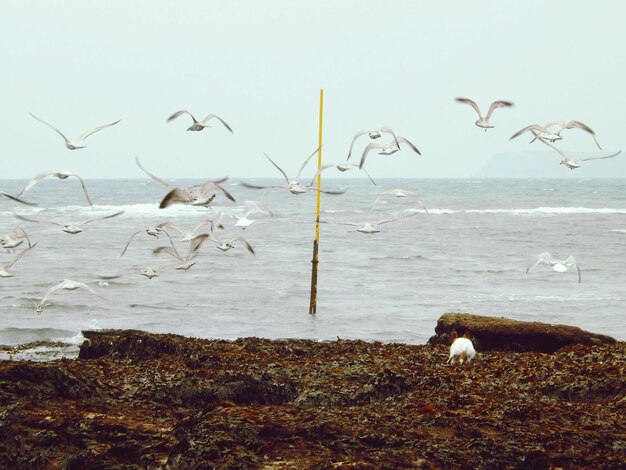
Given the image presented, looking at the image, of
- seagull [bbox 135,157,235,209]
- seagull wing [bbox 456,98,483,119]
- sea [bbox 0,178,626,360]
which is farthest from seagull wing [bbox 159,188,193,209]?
seagull wing [bbox 456,98,483,119]

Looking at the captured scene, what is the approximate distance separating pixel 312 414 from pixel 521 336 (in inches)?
236

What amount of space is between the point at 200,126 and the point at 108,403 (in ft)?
21.7

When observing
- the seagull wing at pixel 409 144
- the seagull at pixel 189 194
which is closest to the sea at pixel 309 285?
the seagull wing at pixel 409 144

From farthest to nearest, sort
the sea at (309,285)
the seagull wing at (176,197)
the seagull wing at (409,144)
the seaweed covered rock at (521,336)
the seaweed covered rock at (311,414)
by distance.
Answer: the sea at (309,285)
the seagull wing at (409,144)
the seaweed covered rock at (521,336)
the seagull wing at (176,197)
the seaweed covered rock at (311,414)

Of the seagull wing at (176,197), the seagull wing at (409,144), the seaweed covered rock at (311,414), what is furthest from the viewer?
the seagull wing at (409,144)

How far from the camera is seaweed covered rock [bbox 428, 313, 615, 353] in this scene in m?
10.9

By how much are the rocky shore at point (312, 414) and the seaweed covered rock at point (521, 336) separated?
6.86 feet

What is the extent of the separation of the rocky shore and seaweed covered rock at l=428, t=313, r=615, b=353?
2092mm

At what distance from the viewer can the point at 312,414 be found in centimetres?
552

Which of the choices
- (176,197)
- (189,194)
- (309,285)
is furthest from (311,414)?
(309,285)

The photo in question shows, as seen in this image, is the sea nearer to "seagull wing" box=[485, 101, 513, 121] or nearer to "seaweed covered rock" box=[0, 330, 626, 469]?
"seagull wing" box=[485, 101, 513, 121]

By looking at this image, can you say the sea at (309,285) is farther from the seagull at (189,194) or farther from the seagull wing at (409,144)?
the seagull at (189,194)

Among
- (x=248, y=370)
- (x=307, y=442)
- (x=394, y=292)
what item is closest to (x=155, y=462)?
(x=307, y=442)

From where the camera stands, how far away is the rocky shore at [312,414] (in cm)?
491
